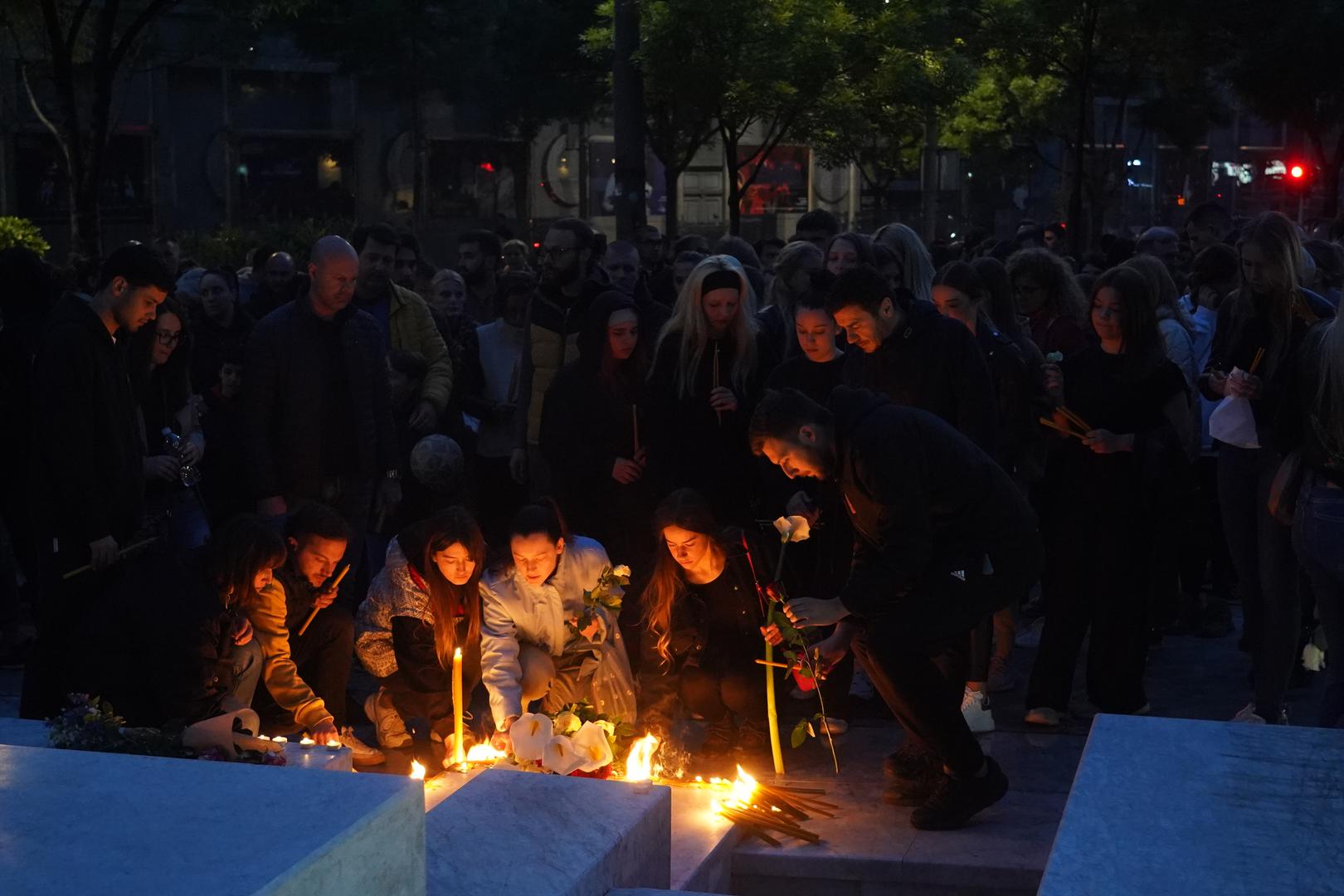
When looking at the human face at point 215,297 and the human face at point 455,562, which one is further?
the human face at point 215,297

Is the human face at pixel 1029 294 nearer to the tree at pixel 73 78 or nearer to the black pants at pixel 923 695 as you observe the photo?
the black pants at pixel 923 695

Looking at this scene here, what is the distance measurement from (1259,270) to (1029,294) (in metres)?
2.04

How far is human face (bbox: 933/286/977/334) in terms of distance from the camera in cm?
675

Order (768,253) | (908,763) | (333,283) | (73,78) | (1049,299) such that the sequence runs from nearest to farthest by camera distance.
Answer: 1. (908,763)
2. (333,283)
3. (1049,299)
4. (768,253)
5. (73,78)

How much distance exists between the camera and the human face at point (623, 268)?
8188mm

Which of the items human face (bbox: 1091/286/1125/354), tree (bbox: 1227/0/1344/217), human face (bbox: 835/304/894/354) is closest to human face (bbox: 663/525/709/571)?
human face (bbox: 835/304/894/354)

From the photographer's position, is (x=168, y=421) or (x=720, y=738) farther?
(x=168, y=421)

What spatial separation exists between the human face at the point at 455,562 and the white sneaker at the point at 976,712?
6.59 feet

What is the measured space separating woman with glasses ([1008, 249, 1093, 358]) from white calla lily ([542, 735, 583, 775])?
350 cm

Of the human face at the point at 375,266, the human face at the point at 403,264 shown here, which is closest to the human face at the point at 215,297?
the human face at the point at 403,264

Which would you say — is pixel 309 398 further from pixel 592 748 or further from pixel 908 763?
pixel 908 763

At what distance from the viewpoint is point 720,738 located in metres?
6.18

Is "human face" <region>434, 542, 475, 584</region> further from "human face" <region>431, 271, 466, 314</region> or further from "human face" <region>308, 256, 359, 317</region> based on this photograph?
"human face" <region>431, 271, 466, 314</region>

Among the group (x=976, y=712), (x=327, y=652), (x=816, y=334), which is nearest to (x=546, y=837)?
(x=327, y=652)
